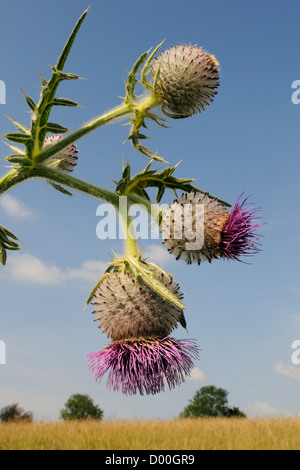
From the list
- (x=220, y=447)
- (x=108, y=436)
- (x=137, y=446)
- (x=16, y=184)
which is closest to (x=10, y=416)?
(x=108, y=436)

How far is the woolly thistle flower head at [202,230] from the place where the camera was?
3.44 metres

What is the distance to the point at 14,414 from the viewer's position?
74.5 ft

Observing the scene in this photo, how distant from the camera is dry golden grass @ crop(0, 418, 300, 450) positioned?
13.6 metres

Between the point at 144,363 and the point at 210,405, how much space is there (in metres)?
30.5

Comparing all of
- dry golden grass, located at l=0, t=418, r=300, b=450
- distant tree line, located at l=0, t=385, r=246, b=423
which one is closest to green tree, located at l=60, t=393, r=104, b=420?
distant tree line, located at l=0, t=385, r=246, b=423

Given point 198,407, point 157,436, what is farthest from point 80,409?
point 157,436

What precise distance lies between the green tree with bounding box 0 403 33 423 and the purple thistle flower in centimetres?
2046

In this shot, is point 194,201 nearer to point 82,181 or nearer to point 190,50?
point 82,181

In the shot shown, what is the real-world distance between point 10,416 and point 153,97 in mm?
21551

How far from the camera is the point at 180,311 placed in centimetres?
365

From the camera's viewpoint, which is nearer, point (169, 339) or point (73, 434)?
A: point (169, 339)

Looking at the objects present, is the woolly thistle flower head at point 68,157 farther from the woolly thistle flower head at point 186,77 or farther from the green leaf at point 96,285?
the green leaf at point 96,285

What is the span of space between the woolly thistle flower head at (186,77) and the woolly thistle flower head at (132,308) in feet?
5.09

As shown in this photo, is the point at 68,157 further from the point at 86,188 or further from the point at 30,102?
the point at 86,188
